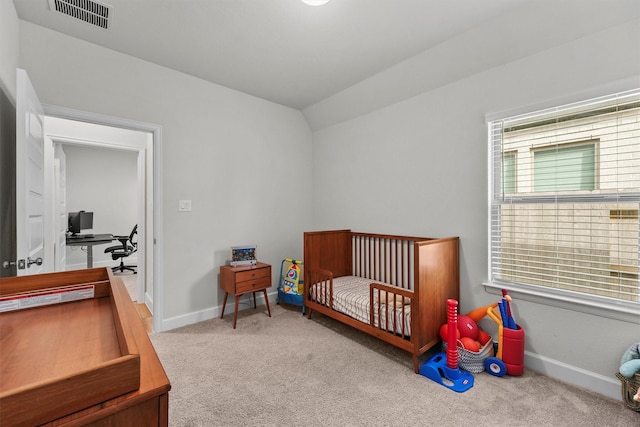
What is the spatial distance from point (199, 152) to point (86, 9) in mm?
1309

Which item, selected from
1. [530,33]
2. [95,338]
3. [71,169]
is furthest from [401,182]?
[71,169]

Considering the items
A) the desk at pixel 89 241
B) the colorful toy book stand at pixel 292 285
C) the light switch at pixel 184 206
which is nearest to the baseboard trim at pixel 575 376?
the colorful toy book stand at pixel 292 285

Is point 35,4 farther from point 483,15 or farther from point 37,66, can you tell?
point 483,15

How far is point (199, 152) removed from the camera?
9.75 ft

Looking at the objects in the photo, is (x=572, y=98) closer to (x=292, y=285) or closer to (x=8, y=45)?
(x=292, y=285)

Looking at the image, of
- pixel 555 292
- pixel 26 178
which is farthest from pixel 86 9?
pixel 555 292

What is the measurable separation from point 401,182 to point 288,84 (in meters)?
1.57

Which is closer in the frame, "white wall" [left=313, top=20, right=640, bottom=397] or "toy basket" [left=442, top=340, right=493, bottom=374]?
"white wall" [left=313, top=20, right=640, bottom=397]

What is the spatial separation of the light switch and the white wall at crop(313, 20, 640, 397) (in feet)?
5.47

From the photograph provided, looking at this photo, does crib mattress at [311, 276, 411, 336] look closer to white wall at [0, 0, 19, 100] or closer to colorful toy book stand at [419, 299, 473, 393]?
colorful toy book stand at [419, 299, 473, 393]

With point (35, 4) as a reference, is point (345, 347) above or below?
below

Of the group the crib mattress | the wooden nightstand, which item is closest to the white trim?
the crib mattress

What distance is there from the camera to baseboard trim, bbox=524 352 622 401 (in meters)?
1.76

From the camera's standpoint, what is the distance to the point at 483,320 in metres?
2.30
